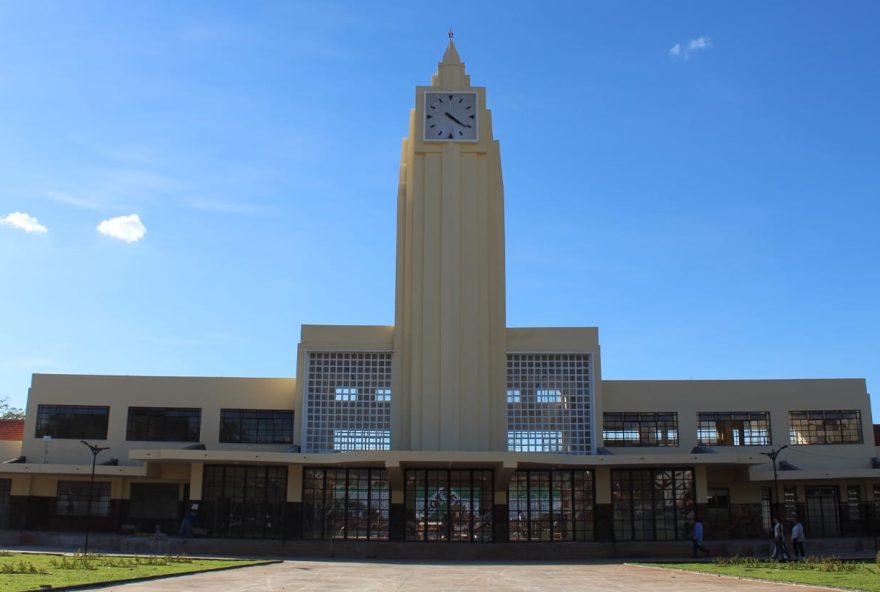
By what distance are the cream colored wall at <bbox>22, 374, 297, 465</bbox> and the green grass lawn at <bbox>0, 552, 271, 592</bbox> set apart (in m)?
11.9

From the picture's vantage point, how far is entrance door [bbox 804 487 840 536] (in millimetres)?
39656

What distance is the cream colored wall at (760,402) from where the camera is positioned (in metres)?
39.6

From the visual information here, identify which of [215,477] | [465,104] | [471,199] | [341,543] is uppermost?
[465,104]

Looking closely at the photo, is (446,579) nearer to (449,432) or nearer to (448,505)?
(448,505)

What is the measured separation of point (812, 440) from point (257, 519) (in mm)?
23174

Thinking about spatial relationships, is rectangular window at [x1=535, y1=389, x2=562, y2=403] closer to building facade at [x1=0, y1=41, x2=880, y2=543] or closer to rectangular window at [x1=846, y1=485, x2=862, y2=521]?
building facade at [x1=0, y1=41, x2=880, y2=543]

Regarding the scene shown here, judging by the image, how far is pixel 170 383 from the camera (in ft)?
131

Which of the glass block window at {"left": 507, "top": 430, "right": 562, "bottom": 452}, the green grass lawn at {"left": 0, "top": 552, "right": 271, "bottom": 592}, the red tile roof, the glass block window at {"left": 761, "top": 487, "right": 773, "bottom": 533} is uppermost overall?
the red tile roof

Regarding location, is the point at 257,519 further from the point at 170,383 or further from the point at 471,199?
the point at 471,199

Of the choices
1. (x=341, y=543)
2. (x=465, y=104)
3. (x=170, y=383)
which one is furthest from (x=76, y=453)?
(x=465, y=104)

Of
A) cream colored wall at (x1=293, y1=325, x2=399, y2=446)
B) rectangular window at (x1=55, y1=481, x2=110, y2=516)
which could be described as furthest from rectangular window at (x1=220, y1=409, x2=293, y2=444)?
rectangular window at (x1=55, y1=481, x2=110, y2=516)

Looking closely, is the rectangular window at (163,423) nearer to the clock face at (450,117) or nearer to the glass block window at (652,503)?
the clock face at (450,117)

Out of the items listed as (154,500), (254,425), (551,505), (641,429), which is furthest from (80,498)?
(641,429)

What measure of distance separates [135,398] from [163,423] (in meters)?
1.60
